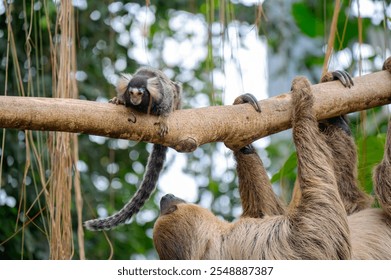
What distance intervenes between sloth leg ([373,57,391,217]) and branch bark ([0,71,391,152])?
0.37 meters

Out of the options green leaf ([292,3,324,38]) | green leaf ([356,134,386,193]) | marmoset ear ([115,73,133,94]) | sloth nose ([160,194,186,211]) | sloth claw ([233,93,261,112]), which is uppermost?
green leaf ([292,3,324,38])

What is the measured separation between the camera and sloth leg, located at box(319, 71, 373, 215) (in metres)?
6.10

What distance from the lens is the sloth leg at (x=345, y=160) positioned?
6.10 metres

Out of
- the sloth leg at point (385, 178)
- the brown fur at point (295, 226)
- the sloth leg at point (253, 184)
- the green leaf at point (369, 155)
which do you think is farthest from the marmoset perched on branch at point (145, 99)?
the green leaf at point (369, 155)

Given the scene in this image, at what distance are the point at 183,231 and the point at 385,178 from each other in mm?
1702

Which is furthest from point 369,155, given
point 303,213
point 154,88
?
point 154,88

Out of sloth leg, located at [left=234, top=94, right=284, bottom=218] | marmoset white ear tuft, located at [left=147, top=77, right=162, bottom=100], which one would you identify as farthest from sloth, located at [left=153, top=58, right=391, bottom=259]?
marmoset white ear tuft, located at [left=147, top=77, right=162, bottom=100]

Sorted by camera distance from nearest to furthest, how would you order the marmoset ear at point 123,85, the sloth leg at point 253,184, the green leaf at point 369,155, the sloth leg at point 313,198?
the marmoset ear at point 123,85 < the sloth leg at point 313,198 < the sloth leg at point 253,184 < the green leaf at point 369,155

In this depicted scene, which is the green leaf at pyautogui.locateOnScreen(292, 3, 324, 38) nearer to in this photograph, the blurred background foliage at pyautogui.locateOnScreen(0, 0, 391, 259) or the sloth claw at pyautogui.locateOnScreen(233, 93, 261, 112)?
the blurred background foliage at pyautogui.locateOnScreen(0, 0, 391, 259)

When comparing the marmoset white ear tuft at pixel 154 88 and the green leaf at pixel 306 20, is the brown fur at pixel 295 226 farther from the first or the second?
A: the green leaf at pixel 306 20

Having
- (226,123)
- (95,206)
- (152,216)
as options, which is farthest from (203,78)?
(226,123)

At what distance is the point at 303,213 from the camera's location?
5.35 meters

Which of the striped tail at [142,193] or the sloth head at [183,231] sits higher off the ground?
the striped tail at [142,193]
